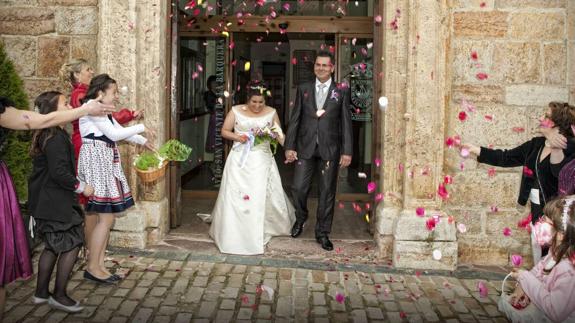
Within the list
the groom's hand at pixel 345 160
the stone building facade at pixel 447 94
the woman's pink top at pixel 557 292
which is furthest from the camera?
the groom's hand at pixel 345 160

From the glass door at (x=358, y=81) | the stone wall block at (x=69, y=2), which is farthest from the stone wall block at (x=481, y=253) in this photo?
the stone wall block at (x=69, y=2)

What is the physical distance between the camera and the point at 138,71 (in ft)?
21.9

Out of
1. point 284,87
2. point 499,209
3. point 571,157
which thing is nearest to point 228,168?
point 499,209

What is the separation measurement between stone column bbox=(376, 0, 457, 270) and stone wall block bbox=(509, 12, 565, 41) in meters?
0.72

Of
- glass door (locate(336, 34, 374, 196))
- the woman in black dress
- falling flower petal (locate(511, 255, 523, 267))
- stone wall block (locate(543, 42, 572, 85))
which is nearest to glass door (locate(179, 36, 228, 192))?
glass door (locate(336, 34, 374, 196))

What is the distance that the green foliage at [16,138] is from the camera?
6.45 meters

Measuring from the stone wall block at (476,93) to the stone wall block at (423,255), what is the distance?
1452mm

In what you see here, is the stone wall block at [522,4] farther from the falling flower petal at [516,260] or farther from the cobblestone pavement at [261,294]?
the cobblestone pavement at [261,294]

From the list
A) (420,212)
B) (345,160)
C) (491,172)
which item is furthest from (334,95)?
(491,172)

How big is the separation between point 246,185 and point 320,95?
1.27m

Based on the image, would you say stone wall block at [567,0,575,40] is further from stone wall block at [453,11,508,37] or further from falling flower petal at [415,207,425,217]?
falling flower petal at [415,207,425,217]

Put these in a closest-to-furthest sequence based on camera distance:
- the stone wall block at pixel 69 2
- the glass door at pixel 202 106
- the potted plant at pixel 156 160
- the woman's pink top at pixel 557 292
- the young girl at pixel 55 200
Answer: the woman's pink top at pixel 557 292 → the young girl at pixel 55 200 → the potted plant at pixel 156 160 → the stone wall block at pixel 69 2 → the glass door at pixel 202 106

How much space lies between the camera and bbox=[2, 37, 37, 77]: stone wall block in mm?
7008

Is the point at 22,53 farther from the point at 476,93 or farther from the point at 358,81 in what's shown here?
the point at 358,81
